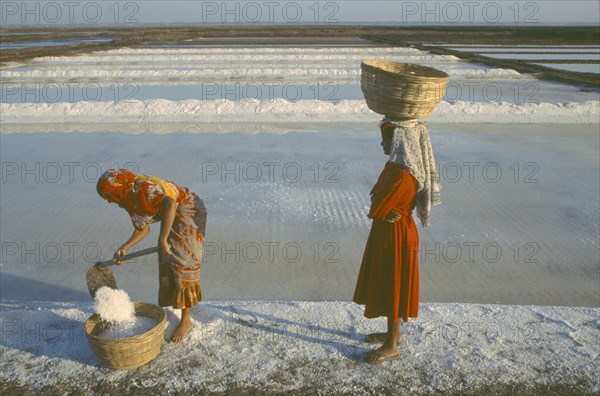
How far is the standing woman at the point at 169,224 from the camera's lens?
2.46 metres

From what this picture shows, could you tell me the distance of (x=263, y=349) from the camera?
287 cm

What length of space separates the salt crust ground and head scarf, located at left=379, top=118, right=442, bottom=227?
912 mm

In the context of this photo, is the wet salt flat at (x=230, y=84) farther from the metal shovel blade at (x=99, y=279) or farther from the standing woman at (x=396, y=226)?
the standing woman at (x=396, y=226)

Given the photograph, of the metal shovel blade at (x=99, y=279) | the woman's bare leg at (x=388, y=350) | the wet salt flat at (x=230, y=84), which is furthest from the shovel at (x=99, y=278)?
the wet salt flat at (x=230, y=84)

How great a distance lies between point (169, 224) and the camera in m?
2.50

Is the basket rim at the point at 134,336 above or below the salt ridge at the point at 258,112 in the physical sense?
below

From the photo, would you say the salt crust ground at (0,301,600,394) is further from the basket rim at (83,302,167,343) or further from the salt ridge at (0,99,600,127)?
the salt ridge at (0,99,600,127)

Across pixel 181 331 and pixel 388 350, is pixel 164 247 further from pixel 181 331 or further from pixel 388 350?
pixel 388 350

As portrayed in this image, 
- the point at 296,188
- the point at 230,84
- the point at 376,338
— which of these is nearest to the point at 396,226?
the point at 376,338

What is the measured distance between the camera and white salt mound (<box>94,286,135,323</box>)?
9.02 ft

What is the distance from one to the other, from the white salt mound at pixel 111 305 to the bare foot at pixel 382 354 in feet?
4.42

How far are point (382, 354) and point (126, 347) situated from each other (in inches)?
51.7

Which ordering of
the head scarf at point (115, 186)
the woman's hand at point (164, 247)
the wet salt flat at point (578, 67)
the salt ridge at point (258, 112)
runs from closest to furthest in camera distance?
the head scarf at point (115, 186), the woman's hand at point (164, 247), the salt ridge at point (258, 112), the wet salt flat at point (578, 67)

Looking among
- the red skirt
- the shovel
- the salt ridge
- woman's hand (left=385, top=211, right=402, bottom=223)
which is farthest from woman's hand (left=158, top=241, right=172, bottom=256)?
the salt ridge
